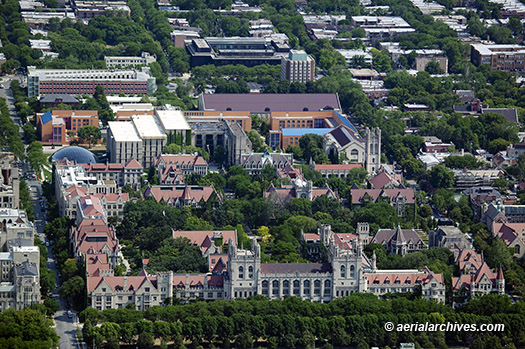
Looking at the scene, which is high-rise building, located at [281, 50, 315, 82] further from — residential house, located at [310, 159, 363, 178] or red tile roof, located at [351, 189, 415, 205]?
red tile roof, located at [351, 189, 415, 205]

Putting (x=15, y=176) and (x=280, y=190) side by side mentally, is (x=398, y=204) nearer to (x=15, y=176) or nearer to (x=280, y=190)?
(x=280, y=190)

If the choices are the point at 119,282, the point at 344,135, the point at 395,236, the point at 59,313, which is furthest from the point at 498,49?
the point at 59,313

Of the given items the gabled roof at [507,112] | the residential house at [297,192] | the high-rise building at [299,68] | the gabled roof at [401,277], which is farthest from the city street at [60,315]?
the gabled roof at [507,112]

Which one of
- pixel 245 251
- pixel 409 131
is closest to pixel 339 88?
pixel 409 131

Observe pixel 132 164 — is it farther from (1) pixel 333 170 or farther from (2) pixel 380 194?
(2) pixel 380 194

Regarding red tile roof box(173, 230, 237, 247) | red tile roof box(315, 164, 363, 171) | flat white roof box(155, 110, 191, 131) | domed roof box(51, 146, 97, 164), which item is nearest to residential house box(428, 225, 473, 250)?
red tile roof box(173, 230, 237, 247)

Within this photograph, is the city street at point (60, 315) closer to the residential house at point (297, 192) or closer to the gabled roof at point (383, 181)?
the residential house at point (297, 192)
